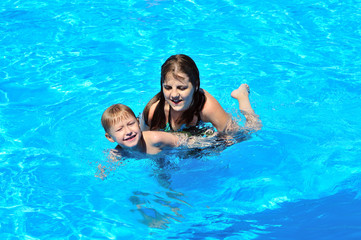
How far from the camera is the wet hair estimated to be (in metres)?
4.04

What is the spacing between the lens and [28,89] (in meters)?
6.30

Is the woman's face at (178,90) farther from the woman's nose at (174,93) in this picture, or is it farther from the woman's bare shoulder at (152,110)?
the woman's bare shoulder at (152,110)

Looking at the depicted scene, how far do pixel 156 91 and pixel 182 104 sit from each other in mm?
2132

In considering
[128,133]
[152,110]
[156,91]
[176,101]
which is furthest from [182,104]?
[156,91]

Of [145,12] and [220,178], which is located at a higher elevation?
[145,12]

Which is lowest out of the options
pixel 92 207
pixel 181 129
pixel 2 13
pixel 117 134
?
pixel 92 207

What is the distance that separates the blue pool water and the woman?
1.26 feet

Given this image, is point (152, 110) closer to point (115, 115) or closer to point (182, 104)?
point (182, 104)

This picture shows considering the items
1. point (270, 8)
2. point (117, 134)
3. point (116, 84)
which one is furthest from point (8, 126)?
point (270, 8)

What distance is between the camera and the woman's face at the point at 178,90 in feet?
13.3

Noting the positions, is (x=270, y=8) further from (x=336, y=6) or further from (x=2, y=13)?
(x=2, y=13)

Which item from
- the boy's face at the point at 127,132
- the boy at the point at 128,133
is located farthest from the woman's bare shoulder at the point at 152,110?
the boy's face at the point at 127,132

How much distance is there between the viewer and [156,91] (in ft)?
20.5

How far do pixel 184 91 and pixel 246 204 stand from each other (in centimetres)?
130
